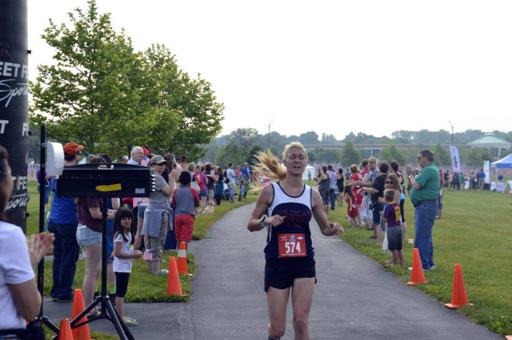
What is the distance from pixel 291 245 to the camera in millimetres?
6883

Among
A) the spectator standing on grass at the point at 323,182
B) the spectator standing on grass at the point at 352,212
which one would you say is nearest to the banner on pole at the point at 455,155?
the spectator standing on grass at the point at 323,182

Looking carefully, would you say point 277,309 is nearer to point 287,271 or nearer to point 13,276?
point 287,271

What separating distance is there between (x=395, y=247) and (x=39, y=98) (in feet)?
72.8

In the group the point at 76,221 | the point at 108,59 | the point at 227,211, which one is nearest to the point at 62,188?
the point at 76,221

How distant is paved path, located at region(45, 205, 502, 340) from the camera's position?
8.97 meters

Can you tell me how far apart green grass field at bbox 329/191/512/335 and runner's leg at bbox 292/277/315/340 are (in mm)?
3261

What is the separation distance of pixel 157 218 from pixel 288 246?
6442 millimetres

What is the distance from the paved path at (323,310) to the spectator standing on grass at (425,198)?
900 mm

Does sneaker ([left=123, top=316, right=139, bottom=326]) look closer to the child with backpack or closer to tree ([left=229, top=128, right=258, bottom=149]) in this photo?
the child with backpack

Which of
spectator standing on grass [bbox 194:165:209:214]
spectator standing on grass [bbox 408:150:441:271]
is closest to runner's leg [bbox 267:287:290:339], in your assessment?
spectator standing on grass [bbox 408:150:441:271]

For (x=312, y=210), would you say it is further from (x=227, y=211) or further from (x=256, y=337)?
(x=227, y=211)

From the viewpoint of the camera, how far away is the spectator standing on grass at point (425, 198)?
13.9 meters

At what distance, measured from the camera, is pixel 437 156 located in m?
147

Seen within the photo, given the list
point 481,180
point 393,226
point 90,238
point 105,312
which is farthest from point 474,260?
point 481,180
